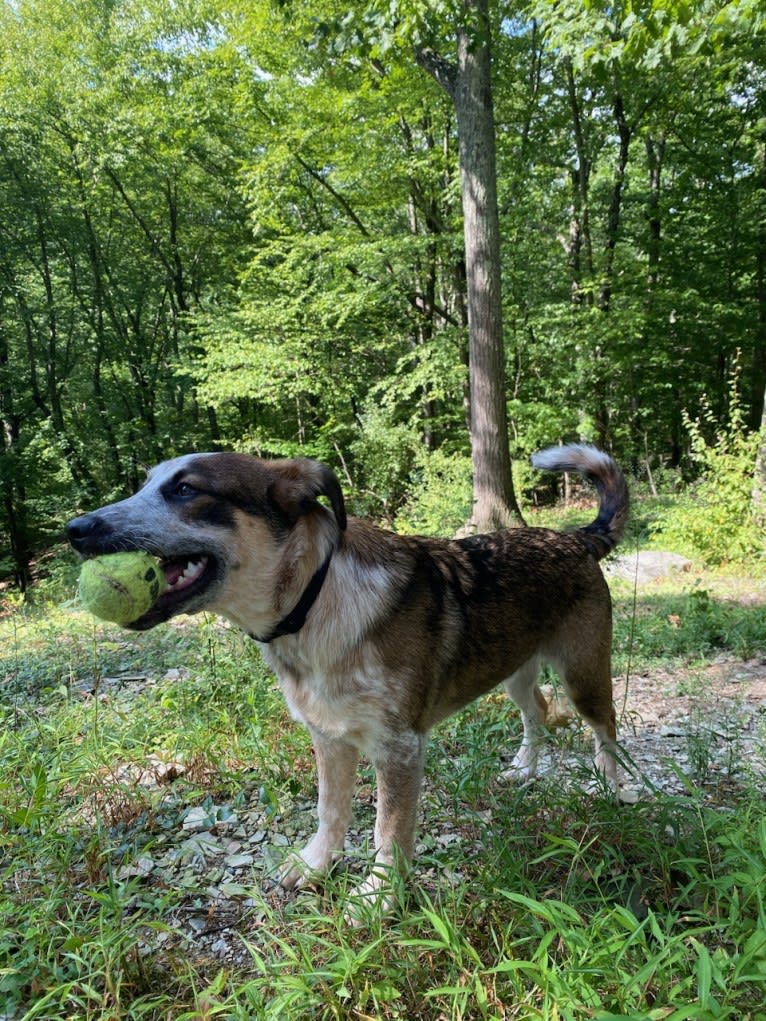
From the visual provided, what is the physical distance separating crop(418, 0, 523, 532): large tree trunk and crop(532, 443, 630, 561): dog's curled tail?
4.43 meters

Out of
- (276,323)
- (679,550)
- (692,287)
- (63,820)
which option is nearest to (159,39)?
(276,323)

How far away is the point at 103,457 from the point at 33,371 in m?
3.55

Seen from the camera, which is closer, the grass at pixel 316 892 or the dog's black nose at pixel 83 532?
the grass at pixel 316 892

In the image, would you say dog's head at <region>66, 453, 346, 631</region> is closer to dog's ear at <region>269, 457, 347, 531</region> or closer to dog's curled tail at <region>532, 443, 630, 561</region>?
dog's ear at <region>269, 457, 347, 531</region>

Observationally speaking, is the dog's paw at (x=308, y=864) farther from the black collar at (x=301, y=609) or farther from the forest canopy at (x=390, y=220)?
the forest canopy at (x=390, y=220)

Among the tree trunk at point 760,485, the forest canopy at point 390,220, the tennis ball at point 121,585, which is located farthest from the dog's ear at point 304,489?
the forest canopy at point 390,220

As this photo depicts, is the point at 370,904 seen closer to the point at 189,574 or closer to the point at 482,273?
the point at 189,574

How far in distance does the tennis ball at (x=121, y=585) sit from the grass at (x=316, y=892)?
3.12 ft

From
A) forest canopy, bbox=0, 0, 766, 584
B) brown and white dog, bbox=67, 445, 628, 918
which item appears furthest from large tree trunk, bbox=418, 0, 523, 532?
brown and white dog, bbox=67, 445, 628, 918

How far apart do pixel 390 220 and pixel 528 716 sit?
15.1 metres

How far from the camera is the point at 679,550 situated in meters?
8.95

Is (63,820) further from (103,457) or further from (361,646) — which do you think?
(103,457)

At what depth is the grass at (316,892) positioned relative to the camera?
1692 mm

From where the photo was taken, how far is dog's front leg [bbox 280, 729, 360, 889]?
262 cm
